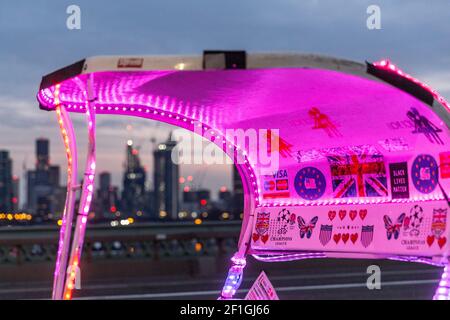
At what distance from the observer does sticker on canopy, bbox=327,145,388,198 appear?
7695 mm

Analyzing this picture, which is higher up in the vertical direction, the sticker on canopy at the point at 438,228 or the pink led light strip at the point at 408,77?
the pink led light strip at the point at 408,77

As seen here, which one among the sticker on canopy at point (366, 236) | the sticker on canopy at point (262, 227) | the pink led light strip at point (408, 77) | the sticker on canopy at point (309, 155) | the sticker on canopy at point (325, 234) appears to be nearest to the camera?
the pink led light strip at point (408, 77)

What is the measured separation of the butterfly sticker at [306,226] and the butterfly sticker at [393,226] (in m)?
1.16

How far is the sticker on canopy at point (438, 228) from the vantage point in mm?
6547

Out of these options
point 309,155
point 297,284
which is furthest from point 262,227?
point 297,284

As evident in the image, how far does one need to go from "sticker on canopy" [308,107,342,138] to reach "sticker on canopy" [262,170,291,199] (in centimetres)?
135

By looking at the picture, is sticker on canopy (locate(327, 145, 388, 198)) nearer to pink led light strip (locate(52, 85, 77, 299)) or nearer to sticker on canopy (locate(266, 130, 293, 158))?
sticker on canopy (locate(266, 130, 293, 158))

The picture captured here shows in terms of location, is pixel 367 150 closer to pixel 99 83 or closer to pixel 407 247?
pixel 407 247

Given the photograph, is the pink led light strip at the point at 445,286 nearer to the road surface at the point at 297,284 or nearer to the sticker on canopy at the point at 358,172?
the sticker on canopy at the point at 358,172

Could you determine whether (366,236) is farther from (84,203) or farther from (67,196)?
(67,196)

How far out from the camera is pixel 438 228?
6.63m

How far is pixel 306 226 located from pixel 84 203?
280cm

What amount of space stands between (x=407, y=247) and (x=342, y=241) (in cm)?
108

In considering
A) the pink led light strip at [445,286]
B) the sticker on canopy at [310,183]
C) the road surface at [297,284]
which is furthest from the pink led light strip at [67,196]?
the road surface at [297,284]
